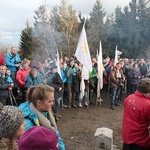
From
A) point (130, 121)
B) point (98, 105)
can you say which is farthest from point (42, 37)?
point (130, 121)

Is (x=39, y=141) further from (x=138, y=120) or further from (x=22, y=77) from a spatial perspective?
(x=22, y=77)

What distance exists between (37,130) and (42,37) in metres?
32.5

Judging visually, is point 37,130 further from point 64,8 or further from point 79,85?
point 64,8

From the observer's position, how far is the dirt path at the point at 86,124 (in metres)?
5.76

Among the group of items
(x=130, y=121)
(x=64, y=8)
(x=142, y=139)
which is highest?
(x=64, y=8)

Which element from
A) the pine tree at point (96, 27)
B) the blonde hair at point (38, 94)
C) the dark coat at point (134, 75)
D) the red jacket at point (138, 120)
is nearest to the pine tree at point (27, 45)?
the pine tree at point (96, 27)

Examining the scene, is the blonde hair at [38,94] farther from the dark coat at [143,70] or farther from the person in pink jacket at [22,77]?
the dark coat at [143,70]

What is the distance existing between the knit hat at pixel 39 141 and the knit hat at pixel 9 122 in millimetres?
284

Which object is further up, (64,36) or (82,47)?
(64,36)

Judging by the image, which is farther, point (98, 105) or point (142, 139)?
point (98, 105)

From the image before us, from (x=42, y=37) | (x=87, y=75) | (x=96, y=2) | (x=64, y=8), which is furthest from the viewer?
(x=96, y=2)

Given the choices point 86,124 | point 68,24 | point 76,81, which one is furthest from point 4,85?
point 68,24

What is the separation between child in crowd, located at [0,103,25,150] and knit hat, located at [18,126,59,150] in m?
0.28

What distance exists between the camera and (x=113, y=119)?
7.70m
